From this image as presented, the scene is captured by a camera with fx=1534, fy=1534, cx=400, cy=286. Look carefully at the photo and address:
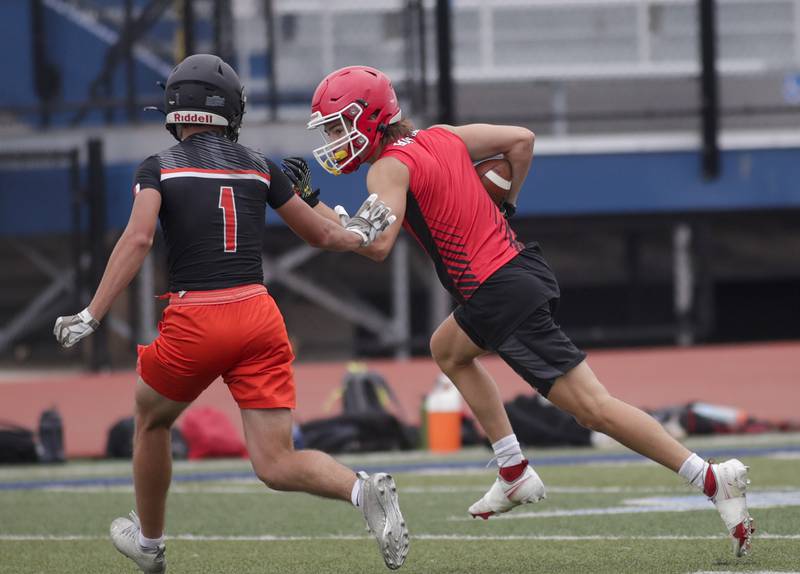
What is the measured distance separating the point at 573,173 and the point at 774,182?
2120mm

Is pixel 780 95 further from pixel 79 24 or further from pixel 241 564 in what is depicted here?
pixel 241 564

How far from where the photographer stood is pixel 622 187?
630 inches

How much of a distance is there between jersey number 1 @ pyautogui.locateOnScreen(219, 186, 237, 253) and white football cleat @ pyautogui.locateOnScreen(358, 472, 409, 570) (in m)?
0.96

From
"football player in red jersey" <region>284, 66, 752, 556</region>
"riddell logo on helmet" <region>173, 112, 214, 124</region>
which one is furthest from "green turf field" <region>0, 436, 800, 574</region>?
"riddell logo on helmet" <region>173, 112, 214, 124</region>

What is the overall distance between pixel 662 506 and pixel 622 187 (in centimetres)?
875

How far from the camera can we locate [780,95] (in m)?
17.0

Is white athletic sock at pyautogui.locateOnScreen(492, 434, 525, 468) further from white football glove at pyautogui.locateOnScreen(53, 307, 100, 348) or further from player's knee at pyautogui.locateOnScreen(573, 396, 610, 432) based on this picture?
white football glove at pyautogui.locateOnScreen(53, 307, 100, 348)

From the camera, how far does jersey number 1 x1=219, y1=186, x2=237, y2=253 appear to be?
5.39m

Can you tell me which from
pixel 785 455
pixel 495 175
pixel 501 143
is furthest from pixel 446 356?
pixel 785 455

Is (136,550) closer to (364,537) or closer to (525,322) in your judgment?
(364,537)

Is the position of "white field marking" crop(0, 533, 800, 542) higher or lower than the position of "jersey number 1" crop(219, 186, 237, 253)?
lower

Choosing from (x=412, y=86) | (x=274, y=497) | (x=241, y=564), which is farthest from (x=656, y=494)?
(x=412, y=86)

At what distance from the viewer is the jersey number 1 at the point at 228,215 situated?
5395 millimetres

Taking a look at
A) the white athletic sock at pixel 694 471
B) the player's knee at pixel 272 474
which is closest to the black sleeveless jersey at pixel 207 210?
the player's knee at pixel 272 474
